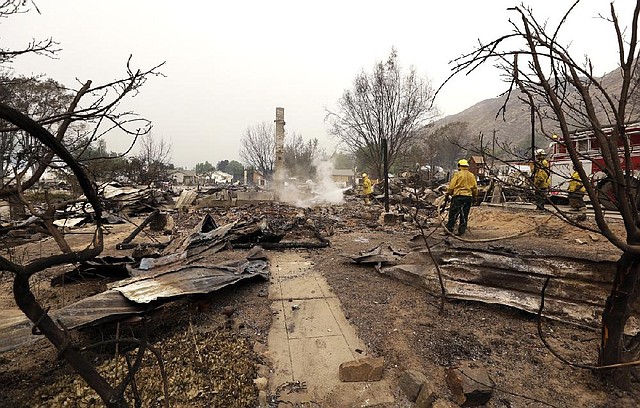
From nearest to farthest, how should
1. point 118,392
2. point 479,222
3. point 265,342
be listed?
point 118,392, point 265,342, point 479,222

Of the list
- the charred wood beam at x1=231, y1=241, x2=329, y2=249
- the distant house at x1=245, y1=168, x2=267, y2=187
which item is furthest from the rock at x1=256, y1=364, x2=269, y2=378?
the distant house at x1=245, y1=168, x2=267, y2=187

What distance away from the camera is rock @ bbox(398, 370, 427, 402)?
280 cm

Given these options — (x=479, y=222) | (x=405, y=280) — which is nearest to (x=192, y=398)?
(x=405, y=280)

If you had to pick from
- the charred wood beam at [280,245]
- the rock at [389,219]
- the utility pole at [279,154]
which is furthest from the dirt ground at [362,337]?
the utility pole at [279,154]

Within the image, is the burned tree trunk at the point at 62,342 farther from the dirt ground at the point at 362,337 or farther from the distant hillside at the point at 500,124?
the distant hillside at the point at 500,124

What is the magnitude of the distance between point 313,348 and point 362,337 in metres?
0.62

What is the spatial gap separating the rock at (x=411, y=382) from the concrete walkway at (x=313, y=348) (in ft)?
0.48

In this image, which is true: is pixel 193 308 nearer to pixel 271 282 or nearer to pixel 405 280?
pixel 271 282

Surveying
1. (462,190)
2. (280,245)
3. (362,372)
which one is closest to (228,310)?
(362,372)

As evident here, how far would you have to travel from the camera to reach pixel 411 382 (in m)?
2.86

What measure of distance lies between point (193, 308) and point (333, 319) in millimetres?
1934

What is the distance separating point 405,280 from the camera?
18.2 feet

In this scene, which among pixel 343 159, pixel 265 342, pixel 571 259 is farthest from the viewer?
pixel 343 159

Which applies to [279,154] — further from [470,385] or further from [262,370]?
[470,385]
